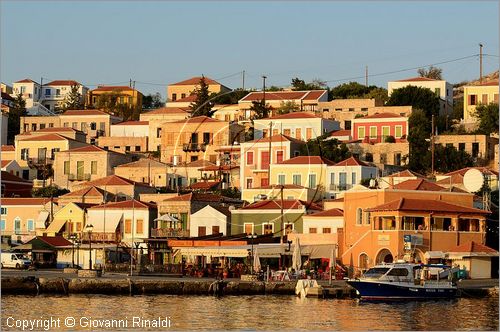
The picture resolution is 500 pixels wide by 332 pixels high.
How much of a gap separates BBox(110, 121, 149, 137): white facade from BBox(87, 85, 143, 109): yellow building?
65.2ft

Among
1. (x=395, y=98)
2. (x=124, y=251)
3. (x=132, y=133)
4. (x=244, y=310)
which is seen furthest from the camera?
(x=132, y=133)

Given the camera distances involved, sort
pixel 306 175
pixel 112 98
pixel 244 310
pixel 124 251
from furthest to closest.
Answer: pixel 112 98, pixel 306 175, pixel 124 251, pixel 244 310

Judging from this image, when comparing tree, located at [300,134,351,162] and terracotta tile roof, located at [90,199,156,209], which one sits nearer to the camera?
terracotta tile roof, located at [90,199,156,209]

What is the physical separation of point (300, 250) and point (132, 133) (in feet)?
188

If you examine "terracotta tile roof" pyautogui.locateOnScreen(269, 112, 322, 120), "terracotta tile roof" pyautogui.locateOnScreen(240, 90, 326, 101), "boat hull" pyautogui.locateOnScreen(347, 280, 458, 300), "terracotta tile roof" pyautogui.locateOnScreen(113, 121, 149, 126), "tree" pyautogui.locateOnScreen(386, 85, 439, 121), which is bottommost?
"boat hull" pyautogui.locateOnScreen(347, 280, 458, 300)

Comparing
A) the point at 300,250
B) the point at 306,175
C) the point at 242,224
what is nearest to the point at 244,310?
the point at 300,250

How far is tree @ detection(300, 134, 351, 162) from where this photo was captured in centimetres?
9652

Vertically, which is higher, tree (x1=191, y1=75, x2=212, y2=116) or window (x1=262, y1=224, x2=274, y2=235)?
tree (x1=191, y1=75, x2=212, y2=116)

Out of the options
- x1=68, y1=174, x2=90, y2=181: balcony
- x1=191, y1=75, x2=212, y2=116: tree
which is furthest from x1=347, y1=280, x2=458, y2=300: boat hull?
x1=191, y1=75, x2=212, y2=116: tree

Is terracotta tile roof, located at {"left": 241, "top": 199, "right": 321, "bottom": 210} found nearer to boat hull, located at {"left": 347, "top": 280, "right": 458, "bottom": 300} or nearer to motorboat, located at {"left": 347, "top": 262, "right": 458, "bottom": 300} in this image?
motorboat, located at {"left": 347, "top": 262, "right": 458, "bottom": 300}

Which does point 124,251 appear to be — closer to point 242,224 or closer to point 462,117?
point 242,224

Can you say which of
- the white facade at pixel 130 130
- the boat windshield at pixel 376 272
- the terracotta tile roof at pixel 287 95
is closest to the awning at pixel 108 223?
the boat windshield at pixel 376 272

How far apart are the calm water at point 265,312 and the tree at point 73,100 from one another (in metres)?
85.8

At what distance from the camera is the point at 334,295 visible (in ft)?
193
